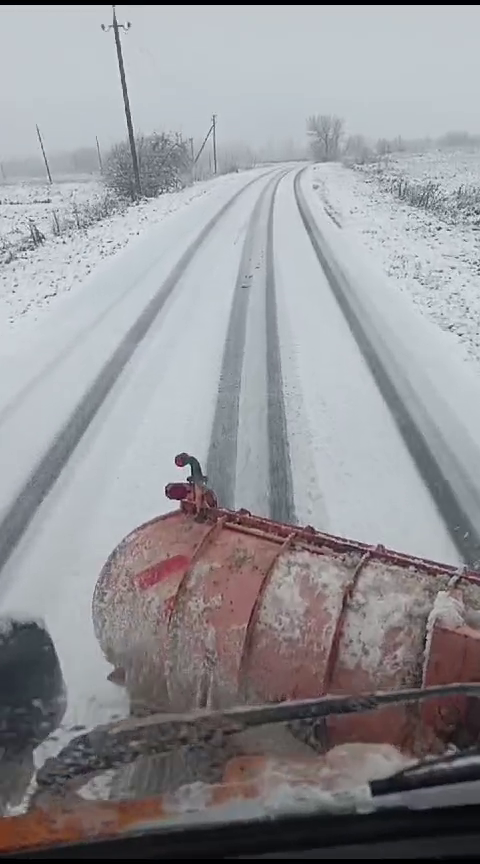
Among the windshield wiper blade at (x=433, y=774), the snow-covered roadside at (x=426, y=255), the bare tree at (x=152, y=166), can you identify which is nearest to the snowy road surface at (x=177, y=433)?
the snow-covered roadside at (x=426, y=255)

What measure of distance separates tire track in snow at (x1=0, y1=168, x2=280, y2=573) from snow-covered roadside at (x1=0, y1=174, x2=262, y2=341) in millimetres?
2370

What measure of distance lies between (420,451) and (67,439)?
4.02m

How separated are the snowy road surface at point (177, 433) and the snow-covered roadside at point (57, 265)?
82cm

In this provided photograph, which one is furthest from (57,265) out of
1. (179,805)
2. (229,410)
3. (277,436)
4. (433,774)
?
(433,774)

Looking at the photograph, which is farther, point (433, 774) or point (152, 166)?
point (152, 166)

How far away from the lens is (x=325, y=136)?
9562 centimetres

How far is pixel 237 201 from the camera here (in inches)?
1134

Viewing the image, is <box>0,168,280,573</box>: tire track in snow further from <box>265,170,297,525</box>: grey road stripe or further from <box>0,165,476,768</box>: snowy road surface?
<box>265,170,297,525</box>: grey road stripe

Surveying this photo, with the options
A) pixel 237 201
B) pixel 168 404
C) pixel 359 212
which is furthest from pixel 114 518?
pixel 237 201

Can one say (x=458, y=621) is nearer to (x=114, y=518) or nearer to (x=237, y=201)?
(x=114, y=518)

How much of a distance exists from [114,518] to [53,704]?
2.79m

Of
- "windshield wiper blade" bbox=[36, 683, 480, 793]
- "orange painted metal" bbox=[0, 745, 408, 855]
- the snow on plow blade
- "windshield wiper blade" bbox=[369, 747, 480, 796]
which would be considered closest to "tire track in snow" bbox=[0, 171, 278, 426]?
the snow on plow blade

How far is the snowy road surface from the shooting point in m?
5.86

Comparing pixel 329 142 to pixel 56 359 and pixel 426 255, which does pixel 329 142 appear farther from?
pixel 56 359
